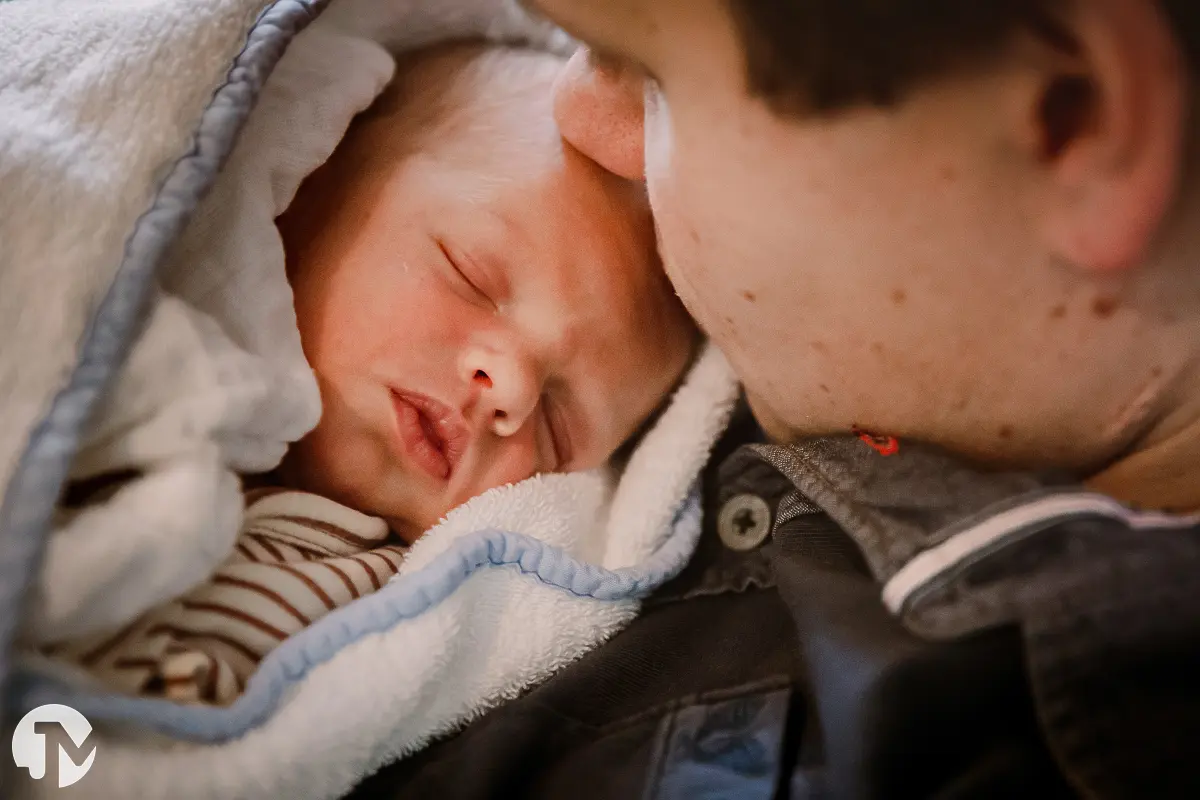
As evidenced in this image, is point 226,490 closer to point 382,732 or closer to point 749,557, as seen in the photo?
point 382,732

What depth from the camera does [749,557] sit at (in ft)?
2.43

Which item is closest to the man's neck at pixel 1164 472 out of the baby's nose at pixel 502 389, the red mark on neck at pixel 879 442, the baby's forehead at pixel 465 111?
the red mark on neck at pixel 879 442

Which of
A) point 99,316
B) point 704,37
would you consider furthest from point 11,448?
point 704,37

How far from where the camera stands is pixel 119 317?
1.92 ft

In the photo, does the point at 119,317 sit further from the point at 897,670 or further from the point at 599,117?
the point at 897,670

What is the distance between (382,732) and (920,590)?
0.36m

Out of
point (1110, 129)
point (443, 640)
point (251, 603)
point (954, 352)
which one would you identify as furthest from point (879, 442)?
point (251, 603)

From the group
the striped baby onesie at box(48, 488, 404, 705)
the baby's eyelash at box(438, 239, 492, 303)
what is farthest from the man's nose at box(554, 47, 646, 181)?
the striped baby onesie at box(48, 488, 404, 705)

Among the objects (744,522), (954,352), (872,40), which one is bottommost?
(744,522)

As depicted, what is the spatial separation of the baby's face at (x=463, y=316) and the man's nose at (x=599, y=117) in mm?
38

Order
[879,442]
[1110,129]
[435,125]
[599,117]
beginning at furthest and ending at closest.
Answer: [435,125]
[599,117]
[879,442]
[1110,129]

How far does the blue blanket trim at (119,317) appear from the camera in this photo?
517mm

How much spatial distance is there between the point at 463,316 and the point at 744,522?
0.29 meters

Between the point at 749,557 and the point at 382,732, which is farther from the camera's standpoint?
the point at 749,557
